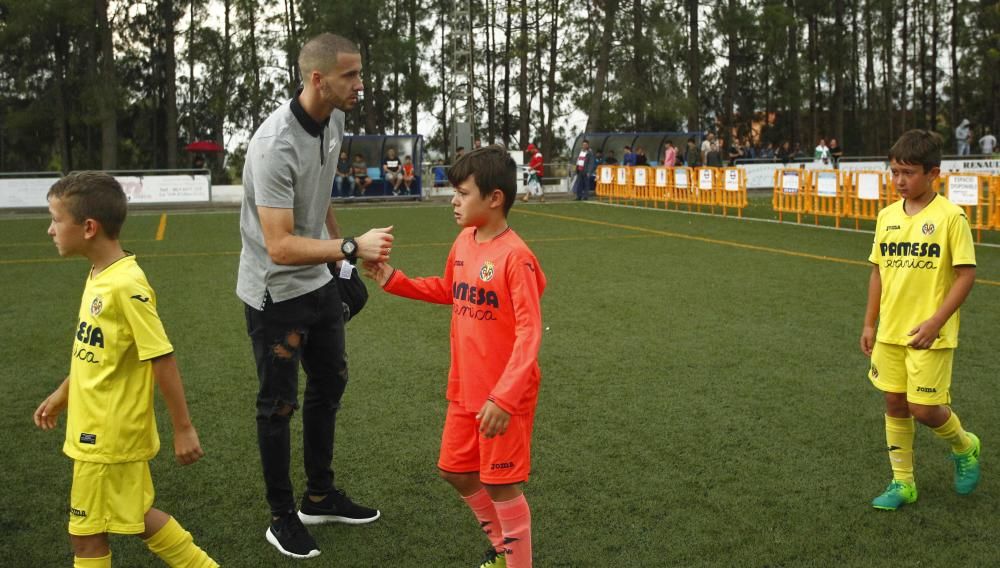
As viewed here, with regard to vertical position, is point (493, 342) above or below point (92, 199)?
below

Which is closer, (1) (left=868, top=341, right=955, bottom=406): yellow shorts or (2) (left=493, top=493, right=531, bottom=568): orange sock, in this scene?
(2) (left=493, top=493, right=531, bottom=568): orange sock

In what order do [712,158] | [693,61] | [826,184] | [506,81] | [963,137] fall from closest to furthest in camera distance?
[826,184] < [712,158] < [963,137] < [693,61] < [506,81]

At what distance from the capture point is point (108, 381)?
129 inches

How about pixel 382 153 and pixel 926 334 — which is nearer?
pixel 926 334

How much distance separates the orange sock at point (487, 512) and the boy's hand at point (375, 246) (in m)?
0.92

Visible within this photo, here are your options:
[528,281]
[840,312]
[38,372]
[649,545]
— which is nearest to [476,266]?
[528,281]

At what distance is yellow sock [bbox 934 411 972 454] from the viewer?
4527 mm

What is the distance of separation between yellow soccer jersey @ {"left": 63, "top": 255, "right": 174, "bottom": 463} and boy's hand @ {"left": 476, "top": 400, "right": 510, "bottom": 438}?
1010 millimetres

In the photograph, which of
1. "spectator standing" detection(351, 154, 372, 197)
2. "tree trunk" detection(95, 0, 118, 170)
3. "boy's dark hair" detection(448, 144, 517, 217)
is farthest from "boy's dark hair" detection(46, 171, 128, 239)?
"tree trunk" detection(95, 0, 118, 170)

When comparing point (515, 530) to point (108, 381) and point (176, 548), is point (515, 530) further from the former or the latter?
point (108, 381)

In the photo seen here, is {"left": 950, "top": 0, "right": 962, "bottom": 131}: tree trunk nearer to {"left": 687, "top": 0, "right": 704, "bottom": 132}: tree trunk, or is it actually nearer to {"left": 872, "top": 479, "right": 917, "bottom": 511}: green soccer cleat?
{"left": 687, "top": 0, "right": 704, "bottom": 132}: tree trunk

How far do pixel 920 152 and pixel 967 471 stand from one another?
4.82 ft

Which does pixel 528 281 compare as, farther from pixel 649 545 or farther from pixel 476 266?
pixel 649 545

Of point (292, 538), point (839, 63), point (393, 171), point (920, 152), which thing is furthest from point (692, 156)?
point (292, 538)
